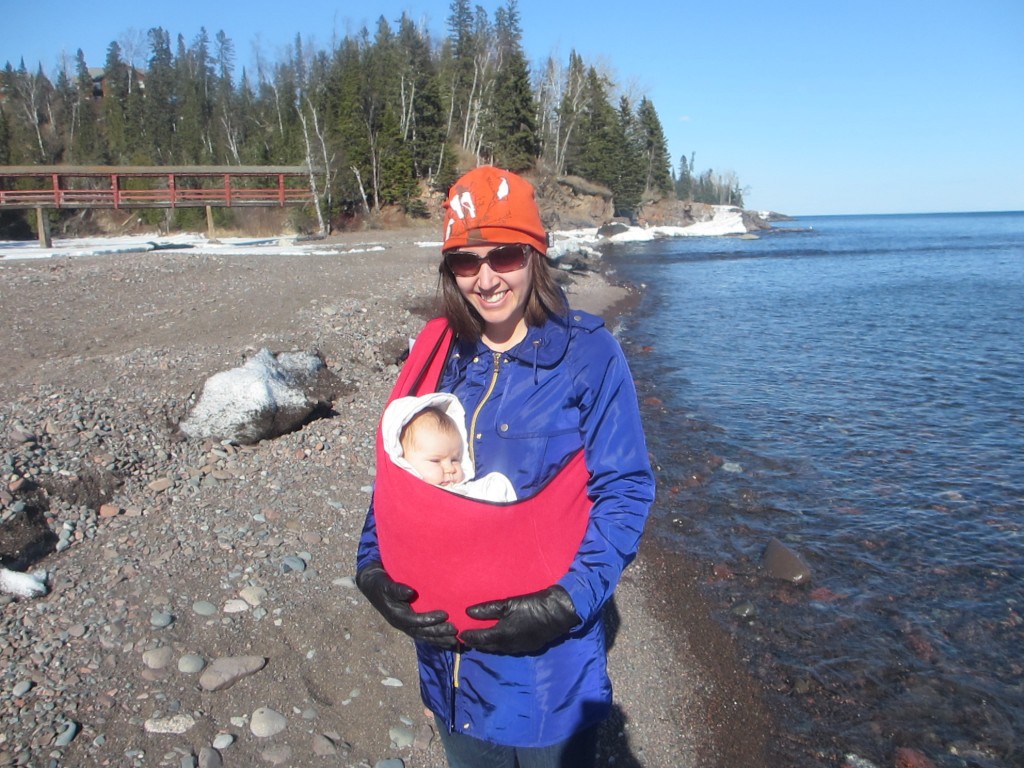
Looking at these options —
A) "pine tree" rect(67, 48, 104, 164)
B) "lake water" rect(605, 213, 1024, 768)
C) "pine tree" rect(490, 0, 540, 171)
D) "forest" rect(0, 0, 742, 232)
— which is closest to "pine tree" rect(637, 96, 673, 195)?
"forest" rect(0, 0, 742, 232)

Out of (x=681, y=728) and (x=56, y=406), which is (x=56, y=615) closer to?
(x=56, y=406)

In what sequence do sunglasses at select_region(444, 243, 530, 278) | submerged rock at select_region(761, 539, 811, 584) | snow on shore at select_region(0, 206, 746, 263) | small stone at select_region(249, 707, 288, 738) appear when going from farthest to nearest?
snow on shore at select_region(0, 206, 746, 263)
submerged rock at select_region(761, 539, 811, 584)
small stone at select_region(249, 707, 288, 738)
sunglasses at select_region(444, 243, 530, 278)

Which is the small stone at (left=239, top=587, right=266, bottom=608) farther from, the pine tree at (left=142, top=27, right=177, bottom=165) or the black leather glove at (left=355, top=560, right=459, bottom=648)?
the pine tree at (left=142, top=27, right=177, bottom=165)

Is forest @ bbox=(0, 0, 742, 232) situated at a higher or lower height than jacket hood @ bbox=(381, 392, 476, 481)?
higher

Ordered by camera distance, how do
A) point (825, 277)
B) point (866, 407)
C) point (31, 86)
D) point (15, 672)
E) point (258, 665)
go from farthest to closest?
point (31, 86)
point (825, 277)
point (866, 407)
point (258, 665)
point (15, 672)

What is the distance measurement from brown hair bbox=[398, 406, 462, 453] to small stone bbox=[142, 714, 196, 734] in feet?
8.04

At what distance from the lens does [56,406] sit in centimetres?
671

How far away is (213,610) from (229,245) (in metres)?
24.1

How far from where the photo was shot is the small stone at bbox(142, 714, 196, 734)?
3.56 meters

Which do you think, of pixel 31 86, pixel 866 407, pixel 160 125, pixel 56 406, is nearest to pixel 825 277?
pixel 866 407

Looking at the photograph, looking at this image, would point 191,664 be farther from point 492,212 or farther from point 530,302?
point 492,212

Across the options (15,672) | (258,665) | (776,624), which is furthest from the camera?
(776,624)

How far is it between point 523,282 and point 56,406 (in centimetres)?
624

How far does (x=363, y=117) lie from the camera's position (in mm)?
44969
